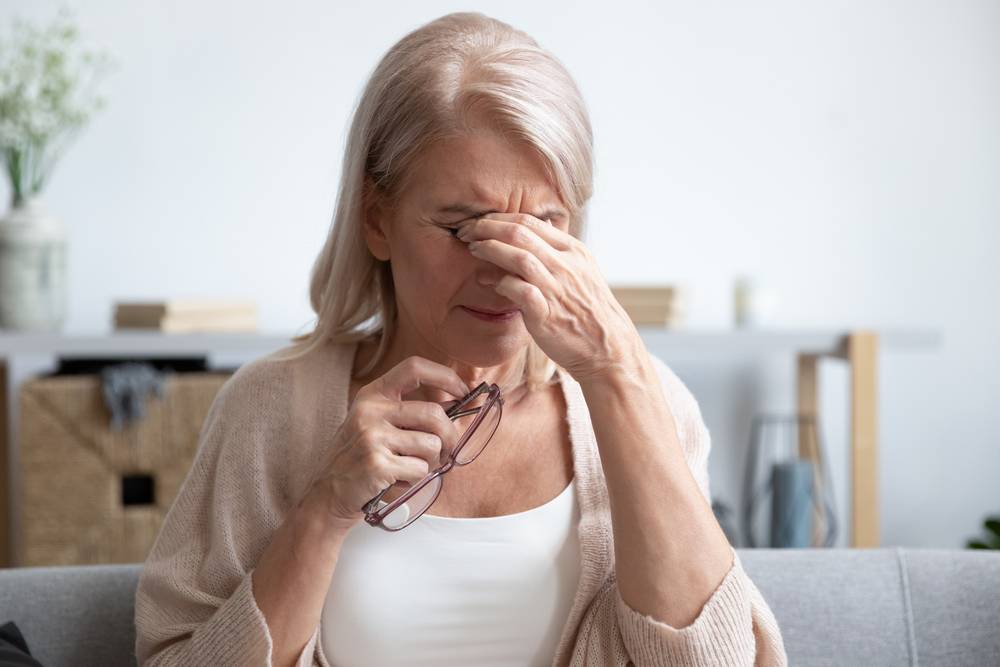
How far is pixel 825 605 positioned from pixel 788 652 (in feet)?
0.26

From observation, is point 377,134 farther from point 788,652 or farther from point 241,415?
point 788,652

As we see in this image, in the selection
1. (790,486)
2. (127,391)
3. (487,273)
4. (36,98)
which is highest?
(36,98)

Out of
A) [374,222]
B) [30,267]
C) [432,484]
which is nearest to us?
[432,484]

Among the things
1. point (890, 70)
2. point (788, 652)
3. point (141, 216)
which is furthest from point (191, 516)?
point (890, 70)

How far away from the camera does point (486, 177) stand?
1.20 meters

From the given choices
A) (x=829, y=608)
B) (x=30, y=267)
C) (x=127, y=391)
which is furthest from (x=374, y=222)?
(x=30, y=267)

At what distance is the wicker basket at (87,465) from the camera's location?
8.34ft

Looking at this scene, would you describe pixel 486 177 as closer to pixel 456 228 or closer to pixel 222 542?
pixel 456 228

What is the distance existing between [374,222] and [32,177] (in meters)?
1.80

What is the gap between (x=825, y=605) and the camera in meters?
1.45

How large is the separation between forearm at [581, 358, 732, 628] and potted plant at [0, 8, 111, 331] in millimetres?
1915

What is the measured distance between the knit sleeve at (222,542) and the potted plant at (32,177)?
57.6 inches

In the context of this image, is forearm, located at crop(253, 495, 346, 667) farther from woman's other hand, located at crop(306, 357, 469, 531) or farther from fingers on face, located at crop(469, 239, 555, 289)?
fingers on face, located at crop(469, 239, 555, 289)

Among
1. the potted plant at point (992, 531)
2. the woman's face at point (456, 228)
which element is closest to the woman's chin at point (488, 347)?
the woman's face at point (456, 228)
